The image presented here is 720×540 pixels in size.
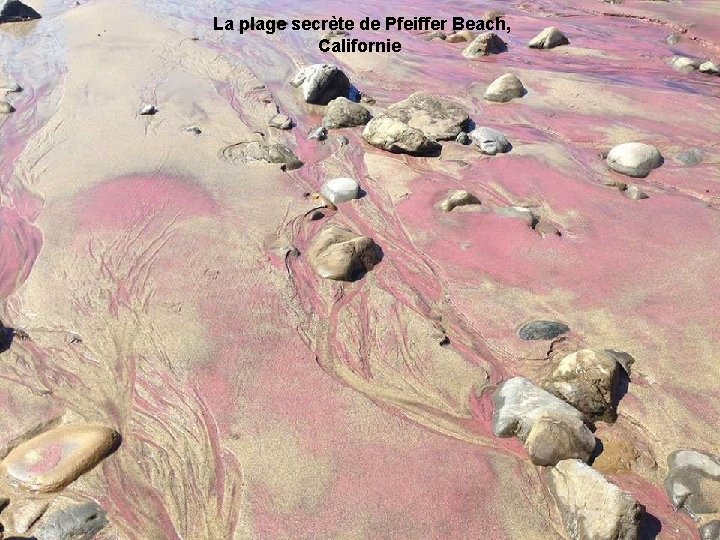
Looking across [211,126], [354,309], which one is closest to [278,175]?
[211,126]

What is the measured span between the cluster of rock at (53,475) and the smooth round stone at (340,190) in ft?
9.94

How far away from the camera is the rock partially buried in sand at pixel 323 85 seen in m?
7.37

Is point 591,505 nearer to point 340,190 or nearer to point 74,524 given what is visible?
point 74,524

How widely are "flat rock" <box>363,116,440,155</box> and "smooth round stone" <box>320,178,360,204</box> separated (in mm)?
940

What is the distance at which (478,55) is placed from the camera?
9.14 meters

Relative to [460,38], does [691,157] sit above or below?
below

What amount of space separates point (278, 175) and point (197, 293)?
198 cm

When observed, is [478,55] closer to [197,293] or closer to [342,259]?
[342,259]

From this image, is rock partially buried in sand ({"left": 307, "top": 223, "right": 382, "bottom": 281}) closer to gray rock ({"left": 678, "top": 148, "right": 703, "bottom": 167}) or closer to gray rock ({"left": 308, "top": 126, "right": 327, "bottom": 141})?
gray rock ({"left": 308, "top": 126, "right": 327, "bottom": 141})

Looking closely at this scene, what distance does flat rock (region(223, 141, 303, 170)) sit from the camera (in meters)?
6.07

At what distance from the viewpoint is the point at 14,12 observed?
10.8 m

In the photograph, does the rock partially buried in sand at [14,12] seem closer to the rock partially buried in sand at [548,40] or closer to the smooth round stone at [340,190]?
the smooth round stone at [340,190]

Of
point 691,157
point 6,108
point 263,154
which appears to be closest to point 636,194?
point 691,157

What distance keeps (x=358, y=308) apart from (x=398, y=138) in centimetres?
271
